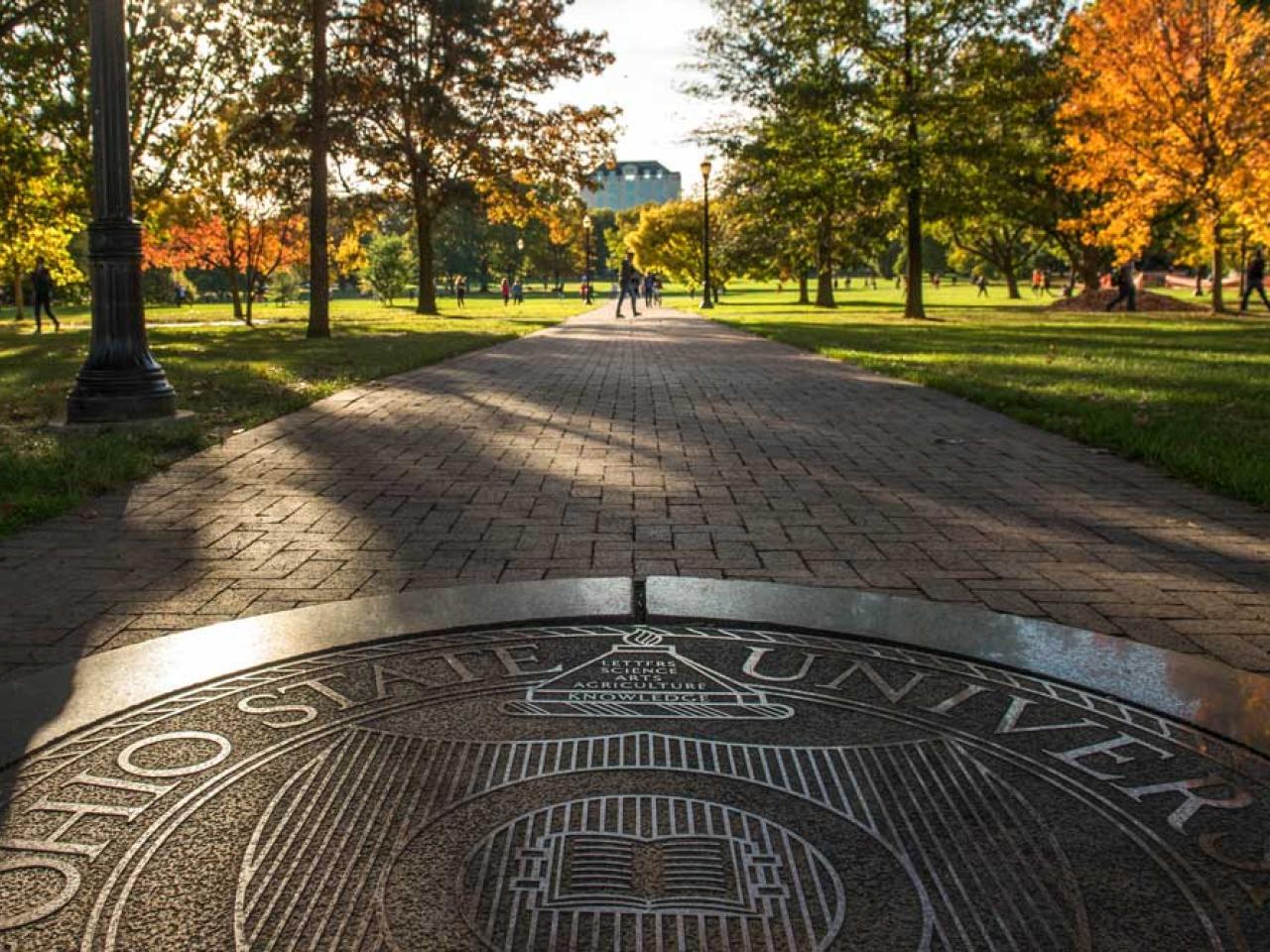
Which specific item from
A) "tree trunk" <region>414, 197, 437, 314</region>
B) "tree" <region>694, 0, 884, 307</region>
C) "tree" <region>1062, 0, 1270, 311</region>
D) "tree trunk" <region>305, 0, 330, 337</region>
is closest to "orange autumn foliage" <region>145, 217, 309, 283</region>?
"tree trunk" <region>414, 197, 437, 314</region>

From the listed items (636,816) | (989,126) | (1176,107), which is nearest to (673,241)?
(989,126)

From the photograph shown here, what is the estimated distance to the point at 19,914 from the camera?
6.43 feet

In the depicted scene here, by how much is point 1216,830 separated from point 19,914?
7.97 ft

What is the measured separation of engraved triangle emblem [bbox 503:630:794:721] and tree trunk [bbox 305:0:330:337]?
20.4m

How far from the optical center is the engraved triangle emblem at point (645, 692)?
286 centimetres

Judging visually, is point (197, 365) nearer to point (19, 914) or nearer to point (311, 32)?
point (311, 32)

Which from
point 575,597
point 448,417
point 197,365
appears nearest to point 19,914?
point 575,597

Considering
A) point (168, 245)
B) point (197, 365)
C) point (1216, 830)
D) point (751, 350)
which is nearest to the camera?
point (1216, 830)

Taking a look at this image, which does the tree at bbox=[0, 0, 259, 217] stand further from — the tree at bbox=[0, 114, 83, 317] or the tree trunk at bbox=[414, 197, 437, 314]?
the tree trunk at bbox=[414, 197, 437, 314]

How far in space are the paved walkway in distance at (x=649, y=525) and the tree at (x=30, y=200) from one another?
18455 mm

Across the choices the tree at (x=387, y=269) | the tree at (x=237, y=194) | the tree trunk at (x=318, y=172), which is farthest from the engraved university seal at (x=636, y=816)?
the tree at (x=387, y=269)

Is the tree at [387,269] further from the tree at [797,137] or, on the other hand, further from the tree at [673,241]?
the tree at [797,137]

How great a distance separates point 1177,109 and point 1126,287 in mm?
9253

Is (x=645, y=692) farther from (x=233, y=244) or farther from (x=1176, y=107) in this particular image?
(x=233, y=244)
